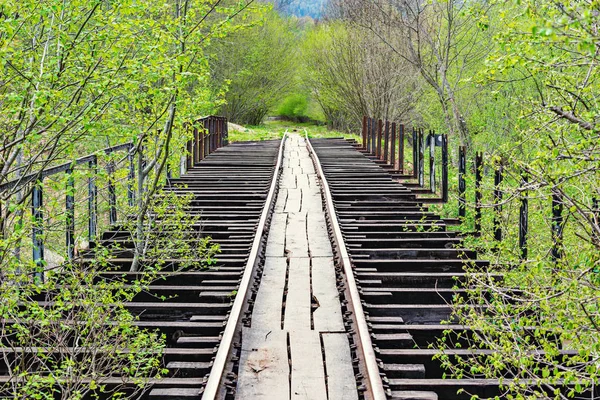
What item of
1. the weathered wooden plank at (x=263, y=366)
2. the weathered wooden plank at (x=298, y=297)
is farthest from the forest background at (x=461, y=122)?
the weathered wooden plank at (x=298, y=297)

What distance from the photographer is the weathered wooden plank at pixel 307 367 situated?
4.39 meters

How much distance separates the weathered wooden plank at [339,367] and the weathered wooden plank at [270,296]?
0.54 meters

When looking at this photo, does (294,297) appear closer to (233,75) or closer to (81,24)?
(81,24)

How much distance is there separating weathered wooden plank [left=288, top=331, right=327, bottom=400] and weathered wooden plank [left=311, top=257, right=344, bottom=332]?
24cm

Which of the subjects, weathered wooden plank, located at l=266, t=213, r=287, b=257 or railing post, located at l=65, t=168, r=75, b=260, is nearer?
railing post, located at l=65, t=168, r=75, b=260

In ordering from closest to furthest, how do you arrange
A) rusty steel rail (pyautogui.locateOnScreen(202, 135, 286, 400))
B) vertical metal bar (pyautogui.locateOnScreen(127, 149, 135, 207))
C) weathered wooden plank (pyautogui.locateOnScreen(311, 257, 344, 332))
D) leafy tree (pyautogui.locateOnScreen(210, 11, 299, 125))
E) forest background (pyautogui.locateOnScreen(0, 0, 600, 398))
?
1. forest background (pyautogui.locateOnScreen(0, 0, 600, 398))
2. rusty steel rail (pyautogui.locateOnScreen(202, 135, 286, 400))
3. weathered wooden plank (pyautogui.locateOnScreen(311, 257, 344, 332))
4. vertical metal bar (pyautogui.locateOnScreen(127, 149, 135, 207))
5. leafy tree (pyautogui.locateOnScreen(210, 11, 299, 125))

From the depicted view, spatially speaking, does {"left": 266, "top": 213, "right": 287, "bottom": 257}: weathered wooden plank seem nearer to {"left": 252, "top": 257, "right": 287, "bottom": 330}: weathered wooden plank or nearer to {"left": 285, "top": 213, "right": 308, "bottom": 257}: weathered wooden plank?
{"left": 285, "top": 213, "right": 308, "bottom": 257}: weathered wooden plank

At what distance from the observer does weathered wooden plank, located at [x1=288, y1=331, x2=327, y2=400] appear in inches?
173

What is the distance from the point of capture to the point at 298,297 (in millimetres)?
6355

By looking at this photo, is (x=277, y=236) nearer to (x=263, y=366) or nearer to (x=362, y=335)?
(x=362, y=335)

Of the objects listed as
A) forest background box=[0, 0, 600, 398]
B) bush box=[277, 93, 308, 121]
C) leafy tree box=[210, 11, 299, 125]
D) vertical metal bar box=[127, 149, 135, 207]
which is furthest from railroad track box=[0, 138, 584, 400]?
bush box=[277, 93, 308, 121]

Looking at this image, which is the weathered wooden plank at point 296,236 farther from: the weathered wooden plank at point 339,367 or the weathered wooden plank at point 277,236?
the weathered wooden plank at point 339,367

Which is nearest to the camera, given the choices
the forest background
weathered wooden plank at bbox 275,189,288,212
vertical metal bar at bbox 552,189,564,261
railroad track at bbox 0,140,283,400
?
the forest background

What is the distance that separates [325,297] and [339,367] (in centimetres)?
157
